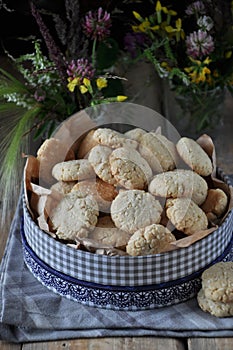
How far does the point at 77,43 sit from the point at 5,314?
64 cm

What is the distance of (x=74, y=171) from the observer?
1.02 m

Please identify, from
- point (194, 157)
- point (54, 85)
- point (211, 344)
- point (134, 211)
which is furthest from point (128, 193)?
point (54, 85)

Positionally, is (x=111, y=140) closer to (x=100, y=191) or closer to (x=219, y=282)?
(x=100, y=191)

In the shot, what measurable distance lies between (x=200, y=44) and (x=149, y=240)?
1.98 ft

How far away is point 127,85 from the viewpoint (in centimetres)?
163

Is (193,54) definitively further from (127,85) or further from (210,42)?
(127,85)

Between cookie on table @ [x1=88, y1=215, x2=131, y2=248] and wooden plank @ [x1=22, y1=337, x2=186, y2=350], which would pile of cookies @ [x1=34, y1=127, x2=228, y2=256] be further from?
wooden plank @ [x1=22, y1=337, x2=186, y2=350]

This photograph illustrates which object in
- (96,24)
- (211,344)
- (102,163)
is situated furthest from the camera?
(96,24)

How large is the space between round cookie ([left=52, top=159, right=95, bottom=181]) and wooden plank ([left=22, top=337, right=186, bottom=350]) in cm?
25

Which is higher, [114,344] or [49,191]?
[49,191]

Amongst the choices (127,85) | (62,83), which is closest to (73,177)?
(62,83)

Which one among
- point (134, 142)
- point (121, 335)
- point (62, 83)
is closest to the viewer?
point (121, 335)

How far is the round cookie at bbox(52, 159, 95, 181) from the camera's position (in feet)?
3.33

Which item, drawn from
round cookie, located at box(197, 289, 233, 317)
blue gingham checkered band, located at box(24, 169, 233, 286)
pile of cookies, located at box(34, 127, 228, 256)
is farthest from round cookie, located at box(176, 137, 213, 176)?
round cookie, located at box(197, 289, 233, 317)
